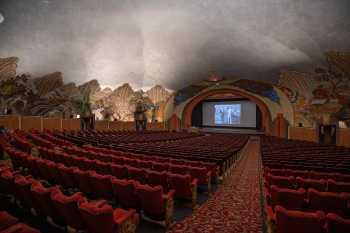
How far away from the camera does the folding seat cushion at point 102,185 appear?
3500mm

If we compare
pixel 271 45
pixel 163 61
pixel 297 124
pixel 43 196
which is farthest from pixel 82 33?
pixel 297 124

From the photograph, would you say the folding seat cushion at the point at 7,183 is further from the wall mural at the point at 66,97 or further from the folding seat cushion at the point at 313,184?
the wall mural at the point at 66,97

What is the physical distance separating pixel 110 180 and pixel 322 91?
64.2 feet

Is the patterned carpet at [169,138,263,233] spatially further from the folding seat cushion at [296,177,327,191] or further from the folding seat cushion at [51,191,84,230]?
the folding seat cushion at [51,191,84,230]

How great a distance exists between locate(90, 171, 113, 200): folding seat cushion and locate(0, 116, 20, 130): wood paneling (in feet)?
51.6

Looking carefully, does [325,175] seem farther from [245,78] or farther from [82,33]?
[245,78]

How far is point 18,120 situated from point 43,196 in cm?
1721

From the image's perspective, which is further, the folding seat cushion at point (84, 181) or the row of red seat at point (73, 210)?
the folding seat cushion at point (84, 181)

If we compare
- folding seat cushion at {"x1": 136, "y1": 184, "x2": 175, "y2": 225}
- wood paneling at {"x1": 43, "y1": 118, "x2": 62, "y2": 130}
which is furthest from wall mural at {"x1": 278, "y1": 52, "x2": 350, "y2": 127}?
wood paneling at {"x1": 43, "y1": 118, "x2": 62, "y2": 130}

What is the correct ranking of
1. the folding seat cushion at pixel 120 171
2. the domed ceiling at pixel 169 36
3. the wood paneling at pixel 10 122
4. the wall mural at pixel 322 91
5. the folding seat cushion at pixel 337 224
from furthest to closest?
the wall mural at pixel 322 91
the wood paneling at pixel 10 122
the domed ceiling at pixel 169 36
the folding seat cushion at pixel 120 171
the folding seat cushion at pixel 337 224

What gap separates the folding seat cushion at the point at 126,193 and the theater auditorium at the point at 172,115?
0.02m

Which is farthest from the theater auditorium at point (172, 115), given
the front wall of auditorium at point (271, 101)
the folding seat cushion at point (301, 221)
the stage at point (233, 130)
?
the stage at point (233, 130)

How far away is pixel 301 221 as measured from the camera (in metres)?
2.06

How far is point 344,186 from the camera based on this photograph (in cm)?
362
